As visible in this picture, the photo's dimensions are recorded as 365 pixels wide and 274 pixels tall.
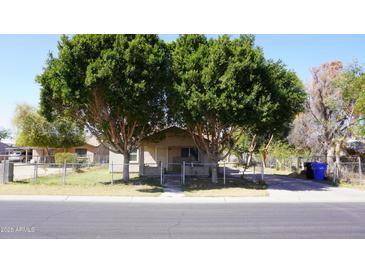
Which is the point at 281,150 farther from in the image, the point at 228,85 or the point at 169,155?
the point at 228,85

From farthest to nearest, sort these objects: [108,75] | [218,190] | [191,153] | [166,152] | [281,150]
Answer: [281,150] < [191,153] < [166,152] < [218,190] < [108,75]

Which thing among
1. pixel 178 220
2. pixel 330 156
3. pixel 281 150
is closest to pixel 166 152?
pixel 330 156

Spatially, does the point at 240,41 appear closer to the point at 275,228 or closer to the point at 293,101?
the point at 293,101

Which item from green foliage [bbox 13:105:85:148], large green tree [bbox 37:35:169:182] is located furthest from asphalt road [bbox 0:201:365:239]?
green foliage [bbox 13:105:85:148]

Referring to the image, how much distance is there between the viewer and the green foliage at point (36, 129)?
41562mm

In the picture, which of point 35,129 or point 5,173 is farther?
point 35,129

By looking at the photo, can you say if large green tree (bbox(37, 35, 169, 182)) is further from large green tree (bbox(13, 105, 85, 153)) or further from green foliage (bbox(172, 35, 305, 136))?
large green tree (bbox(13, 105, 85, 153))

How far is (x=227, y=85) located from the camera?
1717 cm

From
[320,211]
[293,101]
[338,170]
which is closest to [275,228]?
[320,211]

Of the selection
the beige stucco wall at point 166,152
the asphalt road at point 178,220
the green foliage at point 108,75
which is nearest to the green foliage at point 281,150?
the beige stucco wall at point 166,152

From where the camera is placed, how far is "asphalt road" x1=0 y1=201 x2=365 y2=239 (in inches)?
317

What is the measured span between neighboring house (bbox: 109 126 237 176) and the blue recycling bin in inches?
322

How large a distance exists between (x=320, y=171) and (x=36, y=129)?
3426 centimetres

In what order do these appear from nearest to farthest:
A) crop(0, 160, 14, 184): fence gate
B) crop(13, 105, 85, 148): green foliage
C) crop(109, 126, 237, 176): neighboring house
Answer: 1. crop(0, 160, 14, 184): fence gate
2. crop(109, 126, 237, 176): neighboring house
3. crop(13, 105, 85, 148): green foliage
